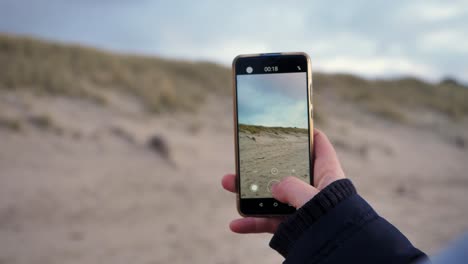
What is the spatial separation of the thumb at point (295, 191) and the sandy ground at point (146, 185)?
3775 mm

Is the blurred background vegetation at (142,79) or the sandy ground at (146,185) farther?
the blurred background vegetation at (142,79)

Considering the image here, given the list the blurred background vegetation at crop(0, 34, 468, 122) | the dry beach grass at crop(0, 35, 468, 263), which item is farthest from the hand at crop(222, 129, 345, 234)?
the blurred background vegetation at crop(0, 34, 468, 122)

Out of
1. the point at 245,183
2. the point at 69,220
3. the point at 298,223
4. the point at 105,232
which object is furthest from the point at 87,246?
the point at 298,223

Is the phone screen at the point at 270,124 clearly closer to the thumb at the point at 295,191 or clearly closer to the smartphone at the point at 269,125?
the smartphone at the point at 269,125

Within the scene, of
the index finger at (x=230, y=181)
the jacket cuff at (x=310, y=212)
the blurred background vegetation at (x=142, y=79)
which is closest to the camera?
the jacket cuff at (x=310, y=212)

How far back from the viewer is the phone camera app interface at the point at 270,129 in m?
2.48

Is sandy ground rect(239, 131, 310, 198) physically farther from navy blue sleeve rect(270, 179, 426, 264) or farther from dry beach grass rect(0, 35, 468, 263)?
dry beach grass rect(0, 35, 468, 263)

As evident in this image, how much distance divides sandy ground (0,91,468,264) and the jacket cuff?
4.13 meters

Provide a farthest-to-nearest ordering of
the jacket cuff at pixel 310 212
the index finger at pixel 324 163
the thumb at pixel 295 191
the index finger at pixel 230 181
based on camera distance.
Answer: the index finger at pixel 230 181 < the index finger at pixel 324 163 < the thumb at pixel 295 191 < the jacket cuff at pixel 310 212

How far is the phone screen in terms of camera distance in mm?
2480

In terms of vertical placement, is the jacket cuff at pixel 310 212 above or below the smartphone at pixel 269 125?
below

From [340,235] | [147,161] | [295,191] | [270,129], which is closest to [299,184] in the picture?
[295,191]

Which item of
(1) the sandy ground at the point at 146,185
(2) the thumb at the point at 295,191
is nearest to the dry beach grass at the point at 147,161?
(1) the sandy ground at the point at 146,185

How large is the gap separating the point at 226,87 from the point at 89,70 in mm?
4139
